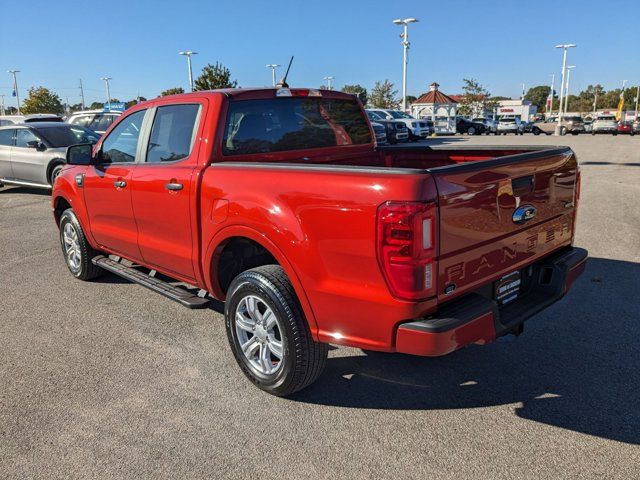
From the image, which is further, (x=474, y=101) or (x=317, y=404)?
(x=474, y=101)

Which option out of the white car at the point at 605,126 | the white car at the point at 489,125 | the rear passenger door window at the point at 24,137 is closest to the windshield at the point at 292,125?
the rear passenger door window at the point at 24,137

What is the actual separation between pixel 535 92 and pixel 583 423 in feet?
589

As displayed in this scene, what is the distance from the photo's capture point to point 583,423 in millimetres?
3012

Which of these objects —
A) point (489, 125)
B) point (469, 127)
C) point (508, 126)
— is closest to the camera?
point (469, 127)

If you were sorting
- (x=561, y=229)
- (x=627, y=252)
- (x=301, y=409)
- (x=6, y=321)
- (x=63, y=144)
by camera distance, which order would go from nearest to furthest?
(x=301, y=409)
(x=561, y=229)
(x=6, y=321)
(x=627, y=252)
(x=63, y=144)

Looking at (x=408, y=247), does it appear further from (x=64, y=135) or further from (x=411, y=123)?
(x=411, y=123)

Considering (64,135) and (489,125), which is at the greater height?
(64,135)

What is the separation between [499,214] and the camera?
9.77ft

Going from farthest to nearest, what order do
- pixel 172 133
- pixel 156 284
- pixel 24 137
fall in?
pixel 24 137
pixel 156 284
pixel 172 133

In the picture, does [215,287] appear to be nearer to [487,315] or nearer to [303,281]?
[303,281]

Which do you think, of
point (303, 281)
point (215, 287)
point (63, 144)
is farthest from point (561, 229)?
point (63, 144)

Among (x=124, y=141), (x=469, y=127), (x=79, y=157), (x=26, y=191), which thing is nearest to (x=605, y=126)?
(x=469, y=127)

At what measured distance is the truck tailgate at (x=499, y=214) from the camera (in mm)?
2668

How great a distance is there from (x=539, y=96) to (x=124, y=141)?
174 meters
